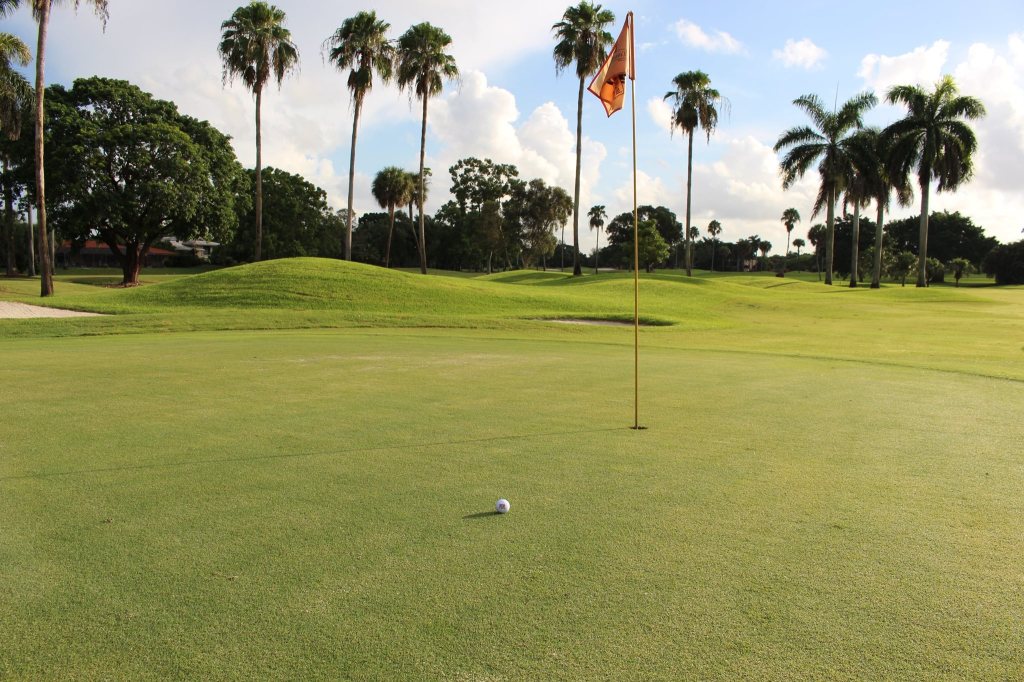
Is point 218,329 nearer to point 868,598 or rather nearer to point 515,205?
point 868,598

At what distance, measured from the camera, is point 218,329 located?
22688mm

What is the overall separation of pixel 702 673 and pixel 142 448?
5466 mm

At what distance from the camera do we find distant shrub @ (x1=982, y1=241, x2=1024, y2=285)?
8894 centimetres

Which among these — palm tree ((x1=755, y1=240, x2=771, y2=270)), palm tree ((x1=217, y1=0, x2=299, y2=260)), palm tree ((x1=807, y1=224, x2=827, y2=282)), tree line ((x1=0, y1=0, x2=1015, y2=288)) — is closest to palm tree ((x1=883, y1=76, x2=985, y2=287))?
tree line ((x1=0, y1=0, x2=1015, y2=288))

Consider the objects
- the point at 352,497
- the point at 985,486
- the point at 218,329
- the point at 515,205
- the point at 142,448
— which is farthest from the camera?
the point at 515,205

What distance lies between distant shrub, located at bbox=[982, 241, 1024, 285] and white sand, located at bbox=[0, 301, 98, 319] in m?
98.9

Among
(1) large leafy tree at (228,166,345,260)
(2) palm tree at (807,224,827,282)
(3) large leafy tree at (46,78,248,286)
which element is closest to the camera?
(3) large leafy tree at (46,78,248,286)

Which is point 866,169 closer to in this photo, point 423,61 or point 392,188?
point 423,61

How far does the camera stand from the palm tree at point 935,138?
51.6 meters

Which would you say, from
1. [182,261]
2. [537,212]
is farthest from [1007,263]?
[182,261]

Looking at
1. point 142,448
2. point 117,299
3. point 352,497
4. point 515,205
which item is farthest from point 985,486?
point 515,205

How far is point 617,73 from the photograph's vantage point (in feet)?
28.9

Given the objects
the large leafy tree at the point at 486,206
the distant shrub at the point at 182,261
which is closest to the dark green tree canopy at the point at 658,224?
the large leafy tree at the point at 486,206

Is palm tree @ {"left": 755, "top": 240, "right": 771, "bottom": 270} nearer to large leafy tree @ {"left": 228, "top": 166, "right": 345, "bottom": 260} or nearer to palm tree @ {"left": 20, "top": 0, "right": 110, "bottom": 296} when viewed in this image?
large leafy tree @ {"left": 228, "top": 166, "right": 345, "bottom": 260}
